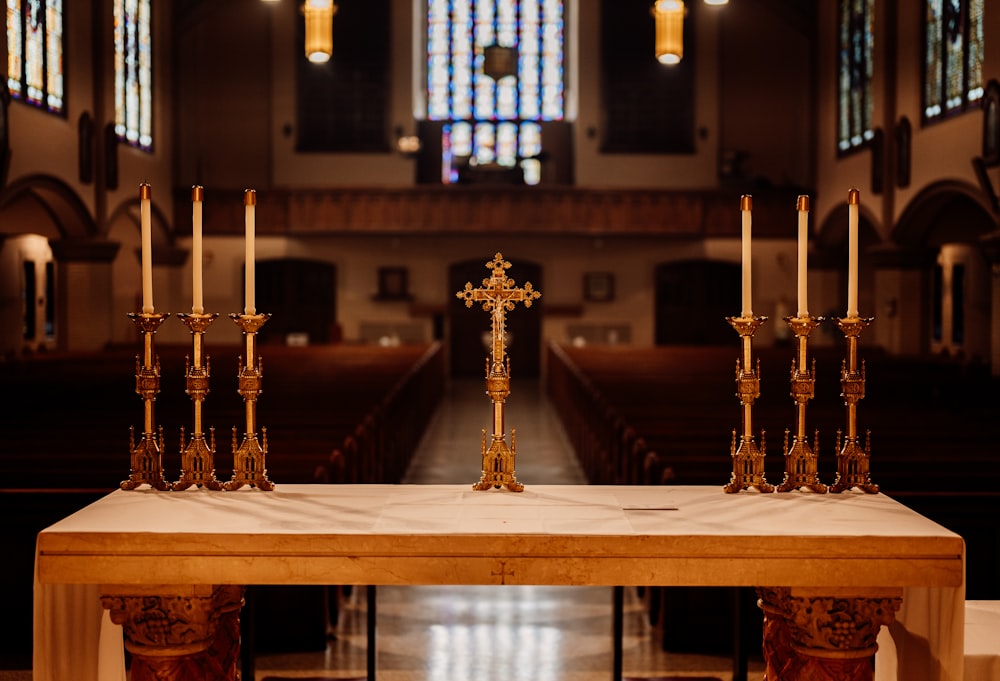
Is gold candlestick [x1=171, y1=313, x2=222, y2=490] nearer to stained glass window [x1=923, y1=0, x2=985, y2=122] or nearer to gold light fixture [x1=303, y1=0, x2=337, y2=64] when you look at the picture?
gold light fixture [x1=303, y1=0, x2=337, y2=64]

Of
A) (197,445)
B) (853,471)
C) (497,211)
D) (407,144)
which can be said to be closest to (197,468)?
(197,445)

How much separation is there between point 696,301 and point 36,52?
40.8 feet

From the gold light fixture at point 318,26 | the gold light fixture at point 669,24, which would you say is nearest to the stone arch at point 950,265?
the gold light fixture at point 669,24

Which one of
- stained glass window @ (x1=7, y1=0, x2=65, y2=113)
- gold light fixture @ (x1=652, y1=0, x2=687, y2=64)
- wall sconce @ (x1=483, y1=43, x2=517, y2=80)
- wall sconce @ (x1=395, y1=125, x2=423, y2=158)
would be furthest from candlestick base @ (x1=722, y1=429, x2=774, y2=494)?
wall sconce @ (x1=395, y1=125, x2=423, y2=158)

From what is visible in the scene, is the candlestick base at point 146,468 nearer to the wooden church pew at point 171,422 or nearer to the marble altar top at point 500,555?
the marble altar top at point 500,555

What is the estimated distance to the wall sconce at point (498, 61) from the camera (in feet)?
59.6

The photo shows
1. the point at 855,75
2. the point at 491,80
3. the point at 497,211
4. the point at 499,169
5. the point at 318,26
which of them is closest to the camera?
the point at 318,26

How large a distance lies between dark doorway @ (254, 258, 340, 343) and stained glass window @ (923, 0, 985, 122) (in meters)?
11.4

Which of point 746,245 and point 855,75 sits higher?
point 855,75

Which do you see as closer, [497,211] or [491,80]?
[497,211]

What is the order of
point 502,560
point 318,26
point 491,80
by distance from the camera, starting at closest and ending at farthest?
1. point 502,560
2. point 318,26
3. point 491,80

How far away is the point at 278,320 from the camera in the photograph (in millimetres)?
20953

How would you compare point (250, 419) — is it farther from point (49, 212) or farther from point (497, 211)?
point (497, 211)

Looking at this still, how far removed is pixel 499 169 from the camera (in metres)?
19.7
